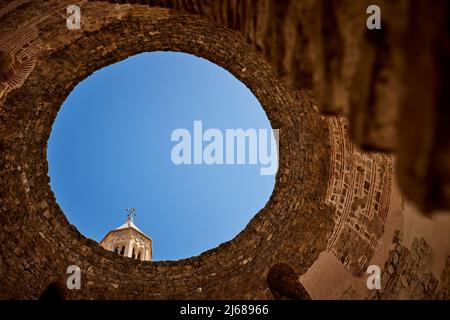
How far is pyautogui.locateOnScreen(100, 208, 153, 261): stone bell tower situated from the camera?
87.0 ft

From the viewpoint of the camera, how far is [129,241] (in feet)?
89.2

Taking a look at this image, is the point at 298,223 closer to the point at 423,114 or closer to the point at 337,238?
the point at 337,238

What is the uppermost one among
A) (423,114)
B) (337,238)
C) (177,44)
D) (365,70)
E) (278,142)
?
(177,44)

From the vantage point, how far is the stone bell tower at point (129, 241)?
2652 cm

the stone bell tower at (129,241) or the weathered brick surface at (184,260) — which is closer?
the weathered brick surface at (184,260)

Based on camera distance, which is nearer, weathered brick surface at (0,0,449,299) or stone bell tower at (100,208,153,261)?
weathered brick surface at (0,0,449,299)

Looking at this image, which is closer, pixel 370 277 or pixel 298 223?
pixel 370 277

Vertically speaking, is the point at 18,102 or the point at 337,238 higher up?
the point at 18,102

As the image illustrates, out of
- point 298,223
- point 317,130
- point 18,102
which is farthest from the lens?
point 298,223

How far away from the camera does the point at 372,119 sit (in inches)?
58.4

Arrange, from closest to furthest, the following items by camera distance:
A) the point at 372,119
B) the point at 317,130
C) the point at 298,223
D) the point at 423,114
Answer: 1. the point at 423,114
2. the point at 372,119
3. the point at 317,130
4. the point at 298,223

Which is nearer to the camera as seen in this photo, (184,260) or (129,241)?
(184,260)

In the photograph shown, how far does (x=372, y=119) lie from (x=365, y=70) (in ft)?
0.62

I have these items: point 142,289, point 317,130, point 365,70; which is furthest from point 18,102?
point 365,70
